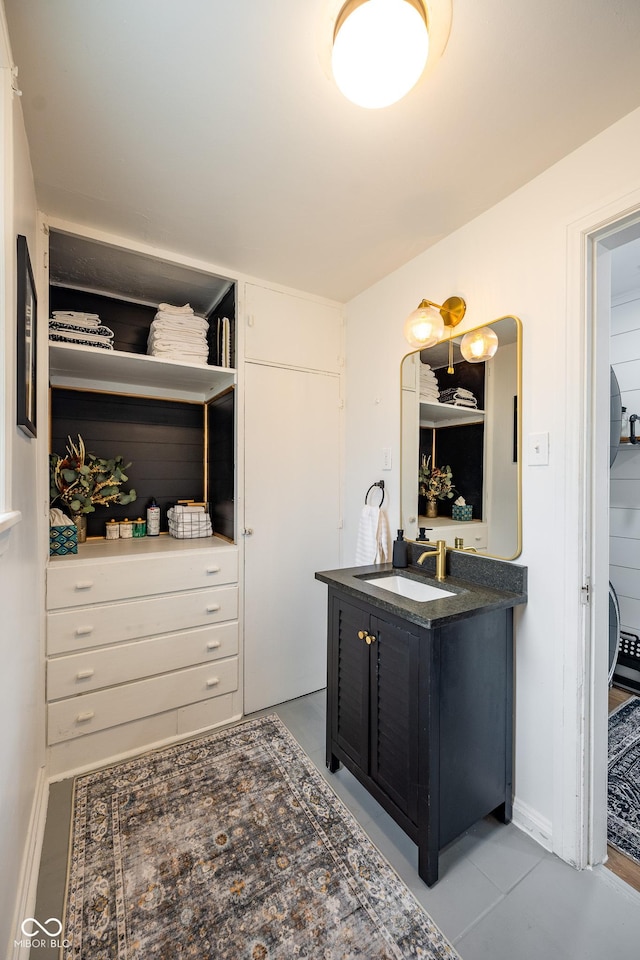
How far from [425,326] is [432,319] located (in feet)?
0.13

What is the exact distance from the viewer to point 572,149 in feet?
4.63

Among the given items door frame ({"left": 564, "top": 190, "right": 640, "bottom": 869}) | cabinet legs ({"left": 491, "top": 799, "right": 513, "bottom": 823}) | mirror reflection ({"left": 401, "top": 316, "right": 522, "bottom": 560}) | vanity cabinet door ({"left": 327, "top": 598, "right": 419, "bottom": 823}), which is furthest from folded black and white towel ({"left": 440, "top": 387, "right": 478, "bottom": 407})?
cabinet legs ({"left": 491, "top": 799, "right": 513, "bottom": 823})

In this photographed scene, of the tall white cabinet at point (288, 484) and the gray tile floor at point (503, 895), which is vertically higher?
the tall white cabinet at point (288, 484)

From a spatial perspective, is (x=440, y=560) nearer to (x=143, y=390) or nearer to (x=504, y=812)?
(x=504, y=812)

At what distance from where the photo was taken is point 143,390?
2547 millimetres

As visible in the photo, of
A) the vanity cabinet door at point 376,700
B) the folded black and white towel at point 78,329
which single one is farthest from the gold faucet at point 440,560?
the folded black and white towel at point 78,329

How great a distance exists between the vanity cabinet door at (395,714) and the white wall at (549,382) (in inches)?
19.9

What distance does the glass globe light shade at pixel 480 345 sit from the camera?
1.68m

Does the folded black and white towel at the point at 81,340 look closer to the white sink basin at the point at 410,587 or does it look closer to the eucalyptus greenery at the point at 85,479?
the eucalyptus greenery at the point at 85,479

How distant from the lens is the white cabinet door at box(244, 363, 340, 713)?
2.30 metres

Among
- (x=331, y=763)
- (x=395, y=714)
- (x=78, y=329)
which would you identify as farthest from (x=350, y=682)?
(x=78, y=329)

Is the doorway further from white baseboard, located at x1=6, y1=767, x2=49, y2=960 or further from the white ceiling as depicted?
white baseboard, located at x1=6, y1=767, x2=49, y2=960
